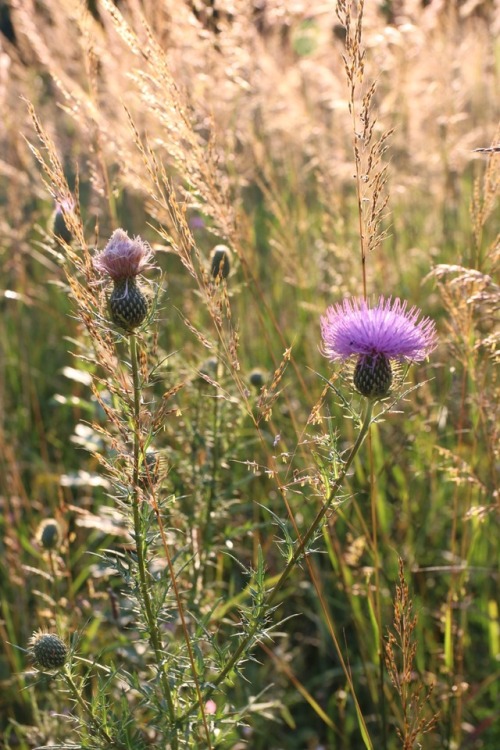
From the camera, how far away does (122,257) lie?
1.42 m

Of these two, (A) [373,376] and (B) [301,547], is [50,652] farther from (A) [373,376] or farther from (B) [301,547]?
(A) [373,376]

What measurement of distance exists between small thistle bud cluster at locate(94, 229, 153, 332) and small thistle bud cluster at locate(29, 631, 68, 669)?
2.00 ft

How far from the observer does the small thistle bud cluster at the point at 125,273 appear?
135cm

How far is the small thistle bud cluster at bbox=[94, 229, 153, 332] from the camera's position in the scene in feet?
4.42

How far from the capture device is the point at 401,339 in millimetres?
1432

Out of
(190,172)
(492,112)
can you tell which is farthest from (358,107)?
(492,112)

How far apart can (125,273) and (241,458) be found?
1.55 meters

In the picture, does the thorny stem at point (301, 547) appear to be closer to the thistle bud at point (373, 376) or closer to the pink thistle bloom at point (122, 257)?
the thistle bud at point (373, 376)

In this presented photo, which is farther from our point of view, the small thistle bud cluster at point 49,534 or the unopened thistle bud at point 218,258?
the unopened thistle bud at point 218,258

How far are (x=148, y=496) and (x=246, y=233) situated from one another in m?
1.45

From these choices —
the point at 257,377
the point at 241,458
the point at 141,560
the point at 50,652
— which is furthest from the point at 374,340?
the point at 241,458

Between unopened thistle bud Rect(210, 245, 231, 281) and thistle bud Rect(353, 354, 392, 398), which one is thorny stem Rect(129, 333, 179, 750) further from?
unopened thistle bud Rect(210, 245, 231, 281)

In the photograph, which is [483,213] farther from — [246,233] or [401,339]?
[246,233]

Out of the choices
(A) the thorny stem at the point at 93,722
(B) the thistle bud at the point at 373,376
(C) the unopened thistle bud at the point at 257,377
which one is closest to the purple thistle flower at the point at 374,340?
(B) the thistle bud at the point at 373,376
